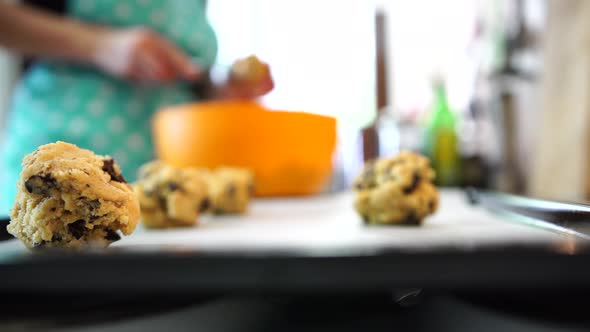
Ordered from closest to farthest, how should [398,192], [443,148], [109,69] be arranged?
1. [398,192]
2. [109,69]
3. [443,148]

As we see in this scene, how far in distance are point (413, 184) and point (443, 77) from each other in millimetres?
2066

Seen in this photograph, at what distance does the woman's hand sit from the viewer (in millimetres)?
857

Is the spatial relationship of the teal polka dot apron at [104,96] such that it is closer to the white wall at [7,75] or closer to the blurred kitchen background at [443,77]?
the white wall at [7,75]

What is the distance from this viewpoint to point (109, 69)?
0.94 m

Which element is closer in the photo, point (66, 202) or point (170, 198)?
point (66, 202)

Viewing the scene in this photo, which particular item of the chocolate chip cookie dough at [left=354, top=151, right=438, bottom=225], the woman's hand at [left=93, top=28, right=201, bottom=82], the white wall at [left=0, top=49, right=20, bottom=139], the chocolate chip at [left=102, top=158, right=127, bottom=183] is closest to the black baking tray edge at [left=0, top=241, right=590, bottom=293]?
the chocolate chip at [left=102, top=158, right=127, bottom=183]

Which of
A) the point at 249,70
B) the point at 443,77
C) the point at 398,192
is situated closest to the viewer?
the point at 398,192

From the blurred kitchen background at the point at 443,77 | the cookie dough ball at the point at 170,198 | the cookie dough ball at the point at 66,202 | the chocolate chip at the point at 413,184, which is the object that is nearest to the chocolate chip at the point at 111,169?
the cookie dough ball at the point at 66,202

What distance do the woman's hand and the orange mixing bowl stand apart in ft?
0.30

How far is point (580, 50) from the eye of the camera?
1.10 metres

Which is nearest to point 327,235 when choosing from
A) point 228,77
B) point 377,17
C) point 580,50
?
point 228,77

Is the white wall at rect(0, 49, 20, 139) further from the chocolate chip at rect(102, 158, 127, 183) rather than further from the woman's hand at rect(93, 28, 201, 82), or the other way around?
the chocolate chip at rect(102, 158, 127, 183)

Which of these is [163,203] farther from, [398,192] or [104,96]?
[104,96]

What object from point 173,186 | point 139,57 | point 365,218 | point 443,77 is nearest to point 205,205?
point 173,186
